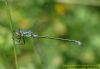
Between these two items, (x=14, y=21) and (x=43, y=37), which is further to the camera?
(x=14, y=21)

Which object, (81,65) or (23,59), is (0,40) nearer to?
(23,59)

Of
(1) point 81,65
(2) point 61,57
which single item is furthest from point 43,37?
(1) point 81,65

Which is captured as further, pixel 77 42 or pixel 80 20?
pixel 80 20

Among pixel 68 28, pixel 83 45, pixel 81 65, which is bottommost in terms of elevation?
pixel 81 65

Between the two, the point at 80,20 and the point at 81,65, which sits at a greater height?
the point at 80,20

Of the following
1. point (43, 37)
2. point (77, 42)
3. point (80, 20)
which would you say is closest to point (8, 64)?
point (43, 37)

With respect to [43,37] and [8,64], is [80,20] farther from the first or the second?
[8,64]
